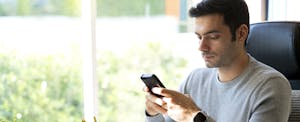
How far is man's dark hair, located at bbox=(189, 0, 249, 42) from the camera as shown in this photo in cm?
146

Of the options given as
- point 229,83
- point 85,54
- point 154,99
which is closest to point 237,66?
point 229,83

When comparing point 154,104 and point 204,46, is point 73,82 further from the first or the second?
point 204,46

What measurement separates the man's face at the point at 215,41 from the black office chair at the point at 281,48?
0.30 m

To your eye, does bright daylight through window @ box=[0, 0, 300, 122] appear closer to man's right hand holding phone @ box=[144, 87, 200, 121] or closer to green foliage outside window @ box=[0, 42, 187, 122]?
green foliage outside window @ box=[0, 42, 187, 122]

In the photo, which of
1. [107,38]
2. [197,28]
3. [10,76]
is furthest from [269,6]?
[10,76]

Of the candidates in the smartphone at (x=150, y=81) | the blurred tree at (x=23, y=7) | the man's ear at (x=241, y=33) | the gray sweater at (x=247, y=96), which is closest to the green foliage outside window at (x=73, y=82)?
the blurred tree at (x=23, y=7)

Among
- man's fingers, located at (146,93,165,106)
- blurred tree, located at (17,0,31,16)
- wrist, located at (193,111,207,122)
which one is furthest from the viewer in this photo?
blurred tree, located at (17,0,31,16)

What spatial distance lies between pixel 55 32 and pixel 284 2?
1.33m

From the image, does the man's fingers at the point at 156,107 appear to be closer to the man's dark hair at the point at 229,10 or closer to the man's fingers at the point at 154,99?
Result: the man's fingers at the point at 154,99

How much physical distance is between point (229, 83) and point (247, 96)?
11 cm

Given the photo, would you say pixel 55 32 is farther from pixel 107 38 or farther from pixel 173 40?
pixel 173 40

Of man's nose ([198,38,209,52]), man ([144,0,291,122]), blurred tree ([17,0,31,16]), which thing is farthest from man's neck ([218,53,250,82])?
blurred tree ([17,0,31,16])

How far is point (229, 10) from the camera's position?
4.79ft

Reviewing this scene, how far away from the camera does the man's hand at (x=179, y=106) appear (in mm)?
1353
